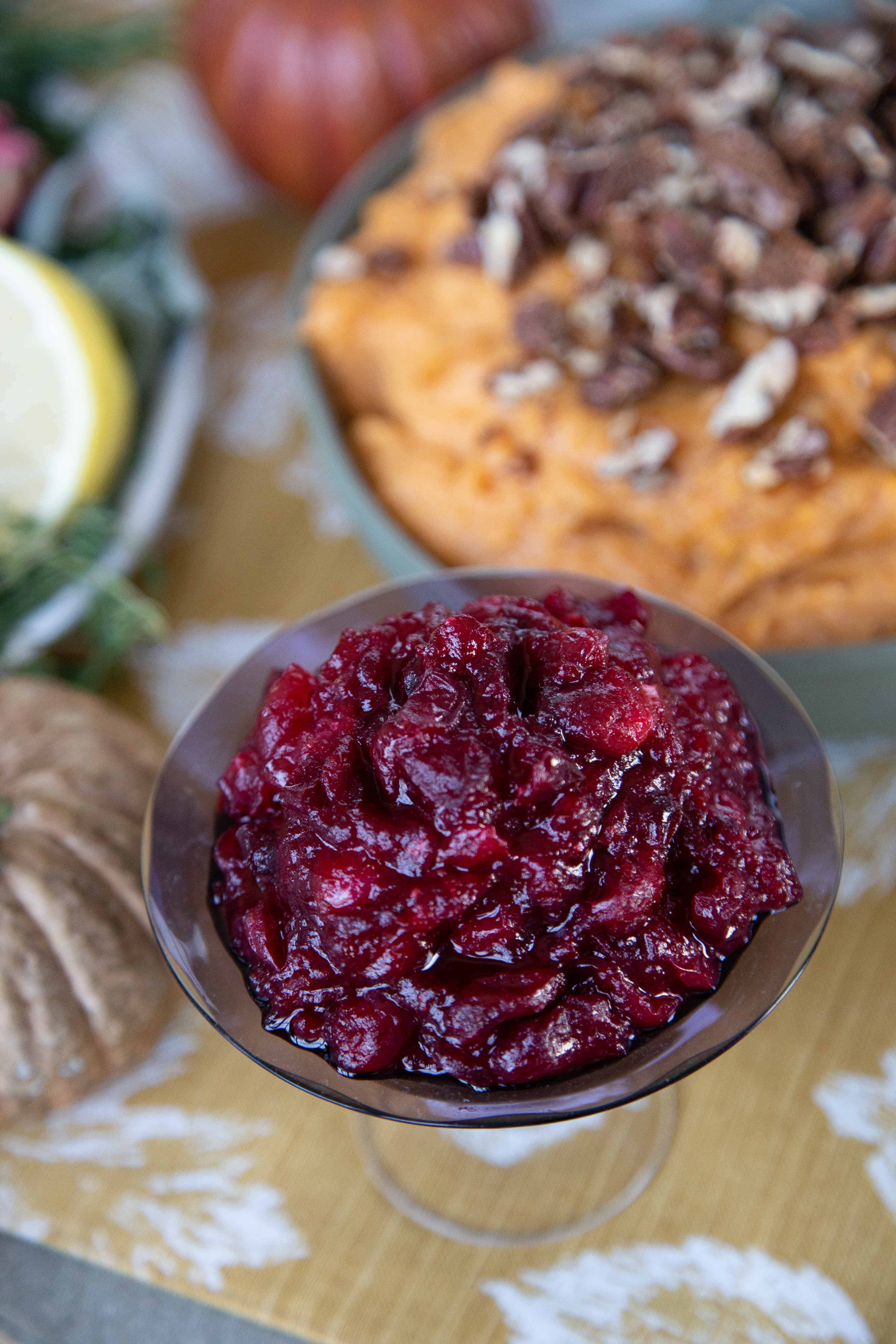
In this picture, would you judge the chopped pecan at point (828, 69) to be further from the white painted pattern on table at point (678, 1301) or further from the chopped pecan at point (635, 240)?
the white painted pattern on table at point (678, 1301)

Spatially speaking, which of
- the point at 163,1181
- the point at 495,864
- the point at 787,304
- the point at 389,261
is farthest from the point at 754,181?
the point at 163,1181

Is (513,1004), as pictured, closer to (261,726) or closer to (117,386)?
(261,726)

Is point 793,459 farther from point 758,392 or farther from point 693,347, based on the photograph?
point 693,347

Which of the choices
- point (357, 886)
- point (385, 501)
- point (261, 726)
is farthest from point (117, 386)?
point (357, 886)

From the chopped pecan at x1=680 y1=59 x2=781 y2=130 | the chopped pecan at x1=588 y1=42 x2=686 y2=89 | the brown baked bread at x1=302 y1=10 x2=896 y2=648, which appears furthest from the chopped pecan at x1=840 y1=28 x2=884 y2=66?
the chopped pecan at x1=588 y1=42 x2=686 y2=89

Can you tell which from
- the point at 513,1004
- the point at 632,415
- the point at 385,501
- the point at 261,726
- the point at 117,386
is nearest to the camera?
the point at 513,1004
